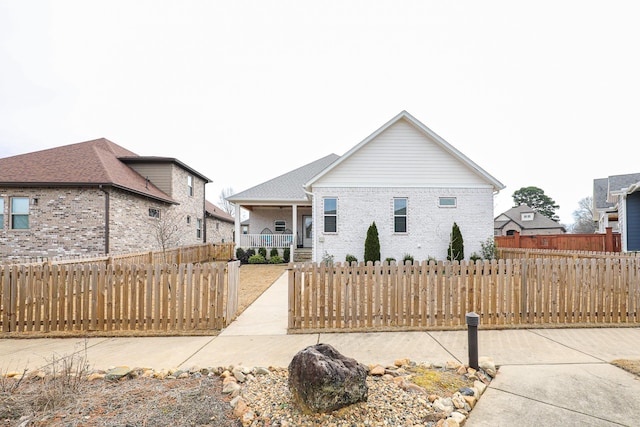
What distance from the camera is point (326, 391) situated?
2684 millimetres

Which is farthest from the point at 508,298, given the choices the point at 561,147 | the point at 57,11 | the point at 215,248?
the point at 561,147

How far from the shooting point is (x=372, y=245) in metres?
13.9

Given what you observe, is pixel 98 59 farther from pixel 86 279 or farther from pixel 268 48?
pixel 86 279

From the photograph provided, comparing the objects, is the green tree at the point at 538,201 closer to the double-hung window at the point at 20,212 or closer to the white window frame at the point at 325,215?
the white window frame at the point at 325,215

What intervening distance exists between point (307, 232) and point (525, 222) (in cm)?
3503

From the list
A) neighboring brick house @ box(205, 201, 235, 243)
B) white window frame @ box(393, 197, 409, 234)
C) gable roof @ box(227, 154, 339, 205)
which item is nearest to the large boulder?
white window frame @ box(393, 197, 409, 234)

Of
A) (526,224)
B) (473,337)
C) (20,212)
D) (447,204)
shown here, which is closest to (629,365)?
(473,337)

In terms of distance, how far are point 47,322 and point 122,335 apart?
4.66 ft

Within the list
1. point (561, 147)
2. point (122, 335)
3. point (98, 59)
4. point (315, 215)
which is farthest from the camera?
point (561, 147)

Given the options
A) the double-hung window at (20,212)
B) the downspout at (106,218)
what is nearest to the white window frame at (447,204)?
the downspout at (106,218)

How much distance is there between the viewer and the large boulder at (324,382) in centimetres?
268

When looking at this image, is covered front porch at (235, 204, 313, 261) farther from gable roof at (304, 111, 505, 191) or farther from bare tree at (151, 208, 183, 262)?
gable roof at (304, 111, 505, 191)

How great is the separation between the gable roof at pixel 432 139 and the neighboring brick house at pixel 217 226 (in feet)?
54.6

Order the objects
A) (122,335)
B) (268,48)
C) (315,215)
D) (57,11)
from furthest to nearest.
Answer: (315,215)
(268,48)
(57,11)
(122,335)
